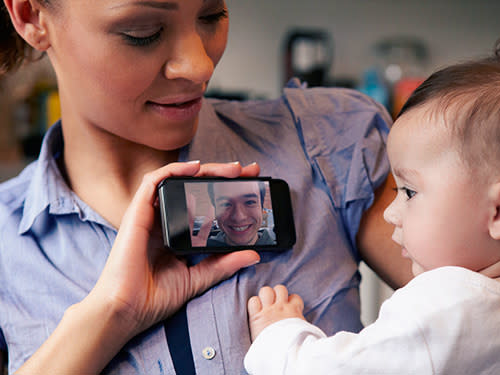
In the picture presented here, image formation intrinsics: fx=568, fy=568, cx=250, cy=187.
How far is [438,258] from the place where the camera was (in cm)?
75

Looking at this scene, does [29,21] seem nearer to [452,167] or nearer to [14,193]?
[14,193]

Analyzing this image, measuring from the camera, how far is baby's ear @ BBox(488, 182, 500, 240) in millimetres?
677

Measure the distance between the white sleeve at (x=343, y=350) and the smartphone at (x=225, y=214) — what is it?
14 centimetres

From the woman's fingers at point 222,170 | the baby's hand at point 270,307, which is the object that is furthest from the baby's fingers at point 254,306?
the woman's fingers at point 222,170

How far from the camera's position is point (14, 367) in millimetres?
885

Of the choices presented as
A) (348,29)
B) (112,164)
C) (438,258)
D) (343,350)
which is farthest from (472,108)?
(348,29)

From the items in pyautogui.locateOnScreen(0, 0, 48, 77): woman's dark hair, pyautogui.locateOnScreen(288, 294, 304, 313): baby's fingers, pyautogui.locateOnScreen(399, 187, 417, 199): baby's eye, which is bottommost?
pyautogui.locateOnScreen(288, 294, 304, 313): baby's fingers

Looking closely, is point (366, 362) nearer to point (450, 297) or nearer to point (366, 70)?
point (450, 297)

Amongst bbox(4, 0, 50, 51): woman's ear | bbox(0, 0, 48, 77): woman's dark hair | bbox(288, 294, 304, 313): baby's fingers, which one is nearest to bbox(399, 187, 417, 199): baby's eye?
bbox(288, 294, 304, 313): baby's fingers

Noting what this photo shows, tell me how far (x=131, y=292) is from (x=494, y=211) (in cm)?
49

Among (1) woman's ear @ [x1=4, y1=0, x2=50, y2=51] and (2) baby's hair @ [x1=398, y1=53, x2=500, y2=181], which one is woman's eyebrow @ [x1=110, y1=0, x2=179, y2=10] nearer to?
(1) woman's ear @ [x1=4, y1=0, x2=50, y2=51]

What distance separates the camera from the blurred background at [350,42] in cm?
267

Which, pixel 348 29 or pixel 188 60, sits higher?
pixel 188 60

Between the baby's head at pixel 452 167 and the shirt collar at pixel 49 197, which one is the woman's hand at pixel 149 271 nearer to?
the shirt collar at pixel 49 197
